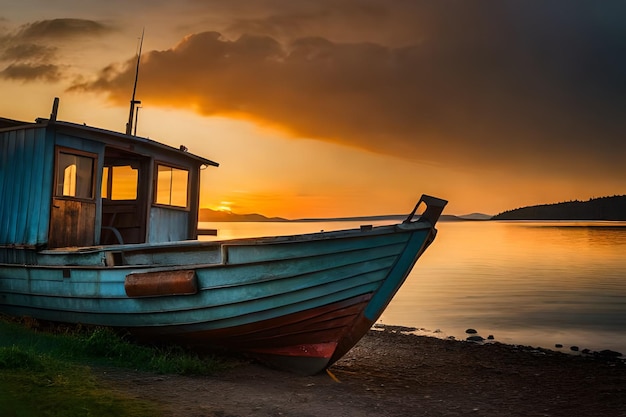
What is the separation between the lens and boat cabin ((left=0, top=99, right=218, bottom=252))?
37.3 ft

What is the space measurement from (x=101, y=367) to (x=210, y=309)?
5.72 ft

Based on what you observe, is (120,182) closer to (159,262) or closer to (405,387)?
(159,262)

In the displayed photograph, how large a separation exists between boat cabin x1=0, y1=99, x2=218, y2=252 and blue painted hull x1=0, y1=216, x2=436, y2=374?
1.39m

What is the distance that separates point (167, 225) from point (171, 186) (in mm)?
841

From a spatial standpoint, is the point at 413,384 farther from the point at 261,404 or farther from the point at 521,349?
the point at 521,349

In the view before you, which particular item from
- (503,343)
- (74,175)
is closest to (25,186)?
(74,175)

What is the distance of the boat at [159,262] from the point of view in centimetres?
910

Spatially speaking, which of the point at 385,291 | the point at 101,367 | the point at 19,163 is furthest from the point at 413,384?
the point at 19,163

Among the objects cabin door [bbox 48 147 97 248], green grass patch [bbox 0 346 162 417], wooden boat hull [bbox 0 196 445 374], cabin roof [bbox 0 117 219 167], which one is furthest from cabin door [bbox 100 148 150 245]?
green grass patch [bbox 0 346 162 417]

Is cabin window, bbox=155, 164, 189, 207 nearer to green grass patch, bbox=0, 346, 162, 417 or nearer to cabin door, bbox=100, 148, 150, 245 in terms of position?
cabin door, bbox=100, 148, 150, 245

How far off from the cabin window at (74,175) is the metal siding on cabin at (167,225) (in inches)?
59.4

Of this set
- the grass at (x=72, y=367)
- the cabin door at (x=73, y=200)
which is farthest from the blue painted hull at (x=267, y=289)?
the cabin door at (x=73, y=200)

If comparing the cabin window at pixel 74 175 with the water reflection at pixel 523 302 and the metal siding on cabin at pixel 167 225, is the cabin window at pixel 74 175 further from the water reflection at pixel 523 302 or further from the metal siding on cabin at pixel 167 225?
the water reflection at pixel 523 302

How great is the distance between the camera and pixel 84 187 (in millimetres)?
11789
